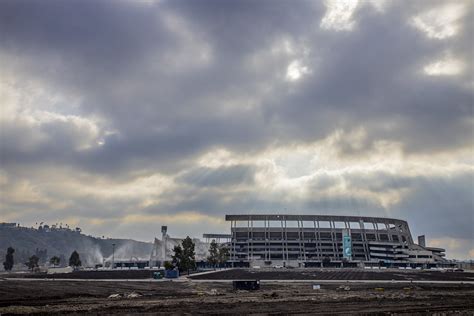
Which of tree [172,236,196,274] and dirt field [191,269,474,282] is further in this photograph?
tree [172,236,196,274]

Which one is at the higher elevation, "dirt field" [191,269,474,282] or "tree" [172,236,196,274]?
"tree" [172,236,196,274]

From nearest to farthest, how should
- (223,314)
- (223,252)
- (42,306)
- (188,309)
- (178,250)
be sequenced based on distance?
(223,314) < (188,309) < (42,306) < (178,250) < (223,252)

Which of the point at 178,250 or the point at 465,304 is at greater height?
the point at 178,250

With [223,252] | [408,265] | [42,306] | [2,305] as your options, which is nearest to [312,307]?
[42,306]

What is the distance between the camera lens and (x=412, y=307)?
33.6m

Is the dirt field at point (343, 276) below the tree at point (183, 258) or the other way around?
below

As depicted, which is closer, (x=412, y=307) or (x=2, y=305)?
(x=412, y=307)

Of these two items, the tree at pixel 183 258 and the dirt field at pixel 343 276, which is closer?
the dirt field at pixel 343 276

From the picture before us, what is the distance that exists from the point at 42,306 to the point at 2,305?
14.1ft

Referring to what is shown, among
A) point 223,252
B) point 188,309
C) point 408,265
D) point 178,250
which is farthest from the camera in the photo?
point 408,265

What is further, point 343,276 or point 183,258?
point 183,258

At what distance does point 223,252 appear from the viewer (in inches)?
7141

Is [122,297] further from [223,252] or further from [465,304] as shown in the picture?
[223,252]

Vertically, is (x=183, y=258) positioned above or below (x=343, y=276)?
above
